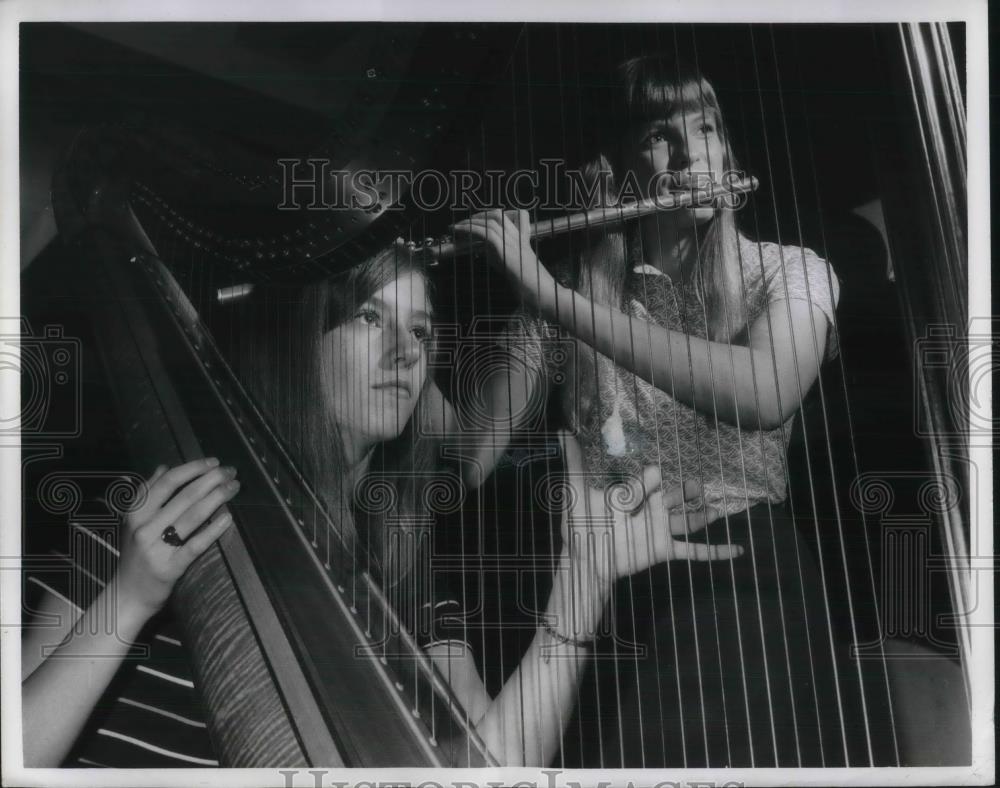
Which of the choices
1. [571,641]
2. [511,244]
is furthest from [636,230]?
[571,641]

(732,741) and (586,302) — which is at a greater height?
(586,302)

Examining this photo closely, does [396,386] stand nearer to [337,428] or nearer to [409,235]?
[337,428]

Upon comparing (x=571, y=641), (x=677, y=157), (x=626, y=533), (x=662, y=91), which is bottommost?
(x=571, y=641)

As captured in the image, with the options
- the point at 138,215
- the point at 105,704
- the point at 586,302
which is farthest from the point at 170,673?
the point at 586,302

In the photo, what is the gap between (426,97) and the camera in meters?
1.17

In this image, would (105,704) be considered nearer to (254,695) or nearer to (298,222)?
(254,695)

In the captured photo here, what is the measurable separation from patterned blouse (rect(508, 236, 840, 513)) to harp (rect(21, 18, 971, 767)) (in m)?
0.07

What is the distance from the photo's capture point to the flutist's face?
1316mm

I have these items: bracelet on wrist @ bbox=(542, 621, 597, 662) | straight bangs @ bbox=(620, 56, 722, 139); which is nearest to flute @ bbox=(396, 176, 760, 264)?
straight bangs @ bbox=(620, 56, 722, 139)

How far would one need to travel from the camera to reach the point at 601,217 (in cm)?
130

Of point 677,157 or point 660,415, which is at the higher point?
point 677,157

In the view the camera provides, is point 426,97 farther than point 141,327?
No

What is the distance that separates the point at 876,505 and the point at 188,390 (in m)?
1.03

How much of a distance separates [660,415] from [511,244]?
33 centimetres
